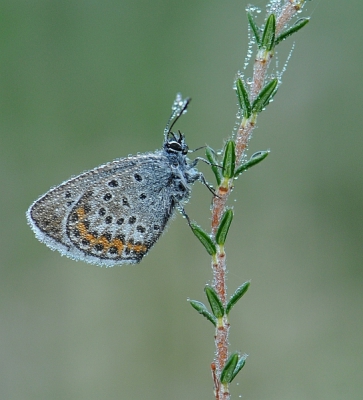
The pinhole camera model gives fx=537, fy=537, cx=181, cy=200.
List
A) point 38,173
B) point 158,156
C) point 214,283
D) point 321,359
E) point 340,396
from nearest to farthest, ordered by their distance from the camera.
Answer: point 214,283 → point 158,156 → point 340,396 → point 321,359 → point 38,173

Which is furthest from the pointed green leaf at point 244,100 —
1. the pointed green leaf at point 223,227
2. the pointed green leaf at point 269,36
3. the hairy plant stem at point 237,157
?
the pointed green leaf at point 223,227

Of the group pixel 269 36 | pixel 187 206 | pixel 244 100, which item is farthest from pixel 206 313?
pixel 187 206

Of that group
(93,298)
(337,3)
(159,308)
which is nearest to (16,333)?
(93,298)

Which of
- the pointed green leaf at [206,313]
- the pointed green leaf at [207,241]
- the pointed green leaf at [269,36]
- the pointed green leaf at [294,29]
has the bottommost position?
the pointed green leaf at [206,313]

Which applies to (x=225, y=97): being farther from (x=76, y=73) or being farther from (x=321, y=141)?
(x=76, y=73)

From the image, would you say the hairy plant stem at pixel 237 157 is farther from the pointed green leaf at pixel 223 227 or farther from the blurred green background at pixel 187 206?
the blurred green background at pixel 187 206

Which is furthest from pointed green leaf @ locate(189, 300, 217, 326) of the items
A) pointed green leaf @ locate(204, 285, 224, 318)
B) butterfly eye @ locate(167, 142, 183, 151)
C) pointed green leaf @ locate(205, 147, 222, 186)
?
butterfly eye @ locate(167, 142, 183, 151)
